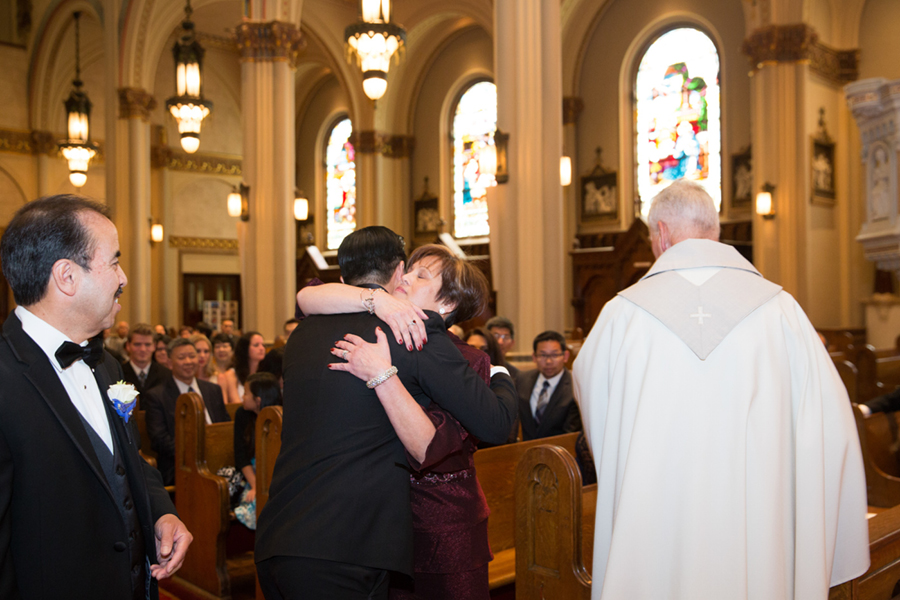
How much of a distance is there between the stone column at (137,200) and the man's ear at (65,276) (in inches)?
516

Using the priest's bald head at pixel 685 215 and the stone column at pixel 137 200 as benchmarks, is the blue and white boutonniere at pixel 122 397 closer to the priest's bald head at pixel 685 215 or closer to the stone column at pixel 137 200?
the priest's bald head at pixel 685 215

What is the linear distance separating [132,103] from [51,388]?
14328 millimetres

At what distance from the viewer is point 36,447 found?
4.82 feet

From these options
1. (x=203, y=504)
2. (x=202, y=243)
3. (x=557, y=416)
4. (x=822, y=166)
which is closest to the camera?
(x=203, y=504)

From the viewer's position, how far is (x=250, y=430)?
439 centimetres

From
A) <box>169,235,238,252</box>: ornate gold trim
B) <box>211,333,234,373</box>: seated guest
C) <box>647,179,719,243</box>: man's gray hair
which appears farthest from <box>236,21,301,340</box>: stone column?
<box>169,235,238,252</box>: ornate gold trim

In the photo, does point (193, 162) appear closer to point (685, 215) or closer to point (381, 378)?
point (685, 215)

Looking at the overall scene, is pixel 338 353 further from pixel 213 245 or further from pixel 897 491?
pixel 213 245

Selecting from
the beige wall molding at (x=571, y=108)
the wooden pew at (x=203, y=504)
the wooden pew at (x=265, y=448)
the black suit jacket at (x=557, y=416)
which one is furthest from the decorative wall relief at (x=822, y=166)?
the wooden pew at (x=265, y=448)

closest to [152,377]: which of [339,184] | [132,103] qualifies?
[132,103]

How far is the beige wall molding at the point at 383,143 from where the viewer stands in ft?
58.4

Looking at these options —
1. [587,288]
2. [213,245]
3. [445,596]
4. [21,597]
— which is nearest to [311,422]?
[445,596]

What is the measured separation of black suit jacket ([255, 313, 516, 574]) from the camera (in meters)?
1.73

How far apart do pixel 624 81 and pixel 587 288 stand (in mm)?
4269
